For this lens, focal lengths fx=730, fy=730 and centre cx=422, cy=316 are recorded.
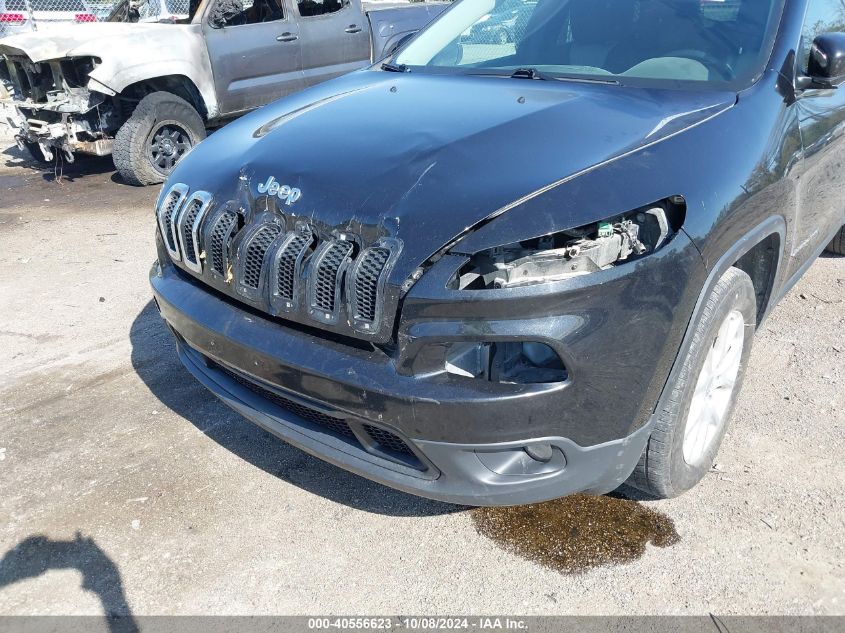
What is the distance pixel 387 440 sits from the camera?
221cm

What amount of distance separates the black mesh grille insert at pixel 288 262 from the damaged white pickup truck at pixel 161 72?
4865mm

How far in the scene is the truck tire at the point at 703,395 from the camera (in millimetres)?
2246

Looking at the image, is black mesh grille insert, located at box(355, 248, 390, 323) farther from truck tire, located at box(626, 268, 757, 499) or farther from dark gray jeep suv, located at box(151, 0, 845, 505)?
truck tire, located at box(626, 268, 757, 499)

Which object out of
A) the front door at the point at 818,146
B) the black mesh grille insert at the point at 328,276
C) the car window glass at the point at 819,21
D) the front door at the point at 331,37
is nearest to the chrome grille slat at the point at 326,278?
the black mesh grille insert at the point at 328,276

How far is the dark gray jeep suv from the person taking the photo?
1.99 meters

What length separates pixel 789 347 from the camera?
3732 mm

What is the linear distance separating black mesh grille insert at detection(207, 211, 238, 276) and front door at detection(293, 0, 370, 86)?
19.9 feet

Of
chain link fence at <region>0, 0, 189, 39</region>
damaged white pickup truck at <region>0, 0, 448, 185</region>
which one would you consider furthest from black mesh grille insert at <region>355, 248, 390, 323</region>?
chain link fence at <region>0, 0, 189, 39</region>

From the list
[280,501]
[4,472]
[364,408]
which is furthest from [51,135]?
[364,408]

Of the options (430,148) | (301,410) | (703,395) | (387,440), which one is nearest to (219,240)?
(301,410)

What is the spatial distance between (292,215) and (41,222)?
5173 millimetres

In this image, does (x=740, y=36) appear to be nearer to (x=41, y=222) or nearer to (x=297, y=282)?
(x=297, y=282)

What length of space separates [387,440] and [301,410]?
1.14 feet

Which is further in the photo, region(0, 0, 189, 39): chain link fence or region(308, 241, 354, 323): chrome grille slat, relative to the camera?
region(0, 0, 189, 39): chain link fence
